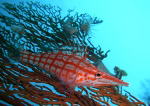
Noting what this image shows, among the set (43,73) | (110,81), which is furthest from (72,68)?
(43,73)

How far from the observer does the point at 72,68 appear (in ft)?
8.77

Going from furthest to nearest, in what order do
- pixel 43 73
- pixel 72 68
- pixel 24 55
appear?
pixel 43 73 → pixel 24 55 → pixel 72 68

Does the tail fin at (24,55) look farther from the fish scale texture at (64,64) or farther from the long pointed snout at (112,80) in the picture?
A: the long pointed snout at (112,80)

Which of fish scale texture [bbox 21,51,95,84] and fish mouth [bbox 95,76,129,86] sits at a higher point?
fish scale texture [bbox 21,51,95,84]

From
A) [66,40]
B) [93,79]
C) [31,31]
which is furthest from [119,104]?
[31,31]

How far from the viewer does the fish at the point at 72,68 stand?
8.44 ft

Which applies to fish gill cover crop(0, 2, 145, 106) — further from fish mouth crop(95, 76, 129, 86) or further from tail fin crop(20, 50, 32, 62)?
fish mouth crop(95, 76, 129, 86)

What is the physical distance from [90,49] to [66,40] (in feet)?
1.95

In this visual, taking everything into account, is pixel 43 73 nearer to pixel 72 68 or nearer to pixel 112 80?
pixel 72 68

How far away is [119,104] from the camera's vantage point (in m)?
3.17

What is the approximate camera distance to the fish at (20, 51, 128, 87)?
8.44ft

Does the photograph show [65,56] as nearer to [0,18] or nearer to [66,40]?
[66,40]

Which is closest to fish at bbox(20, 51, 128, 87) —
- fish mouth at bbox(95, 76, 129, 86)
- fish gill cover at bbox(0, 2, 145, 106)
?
fish mouth at bbox(95, 76, 129, 86)

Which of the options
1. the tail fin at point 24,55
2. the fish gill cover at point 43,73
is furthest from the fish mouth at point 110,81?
the tail fin at point 24,55
